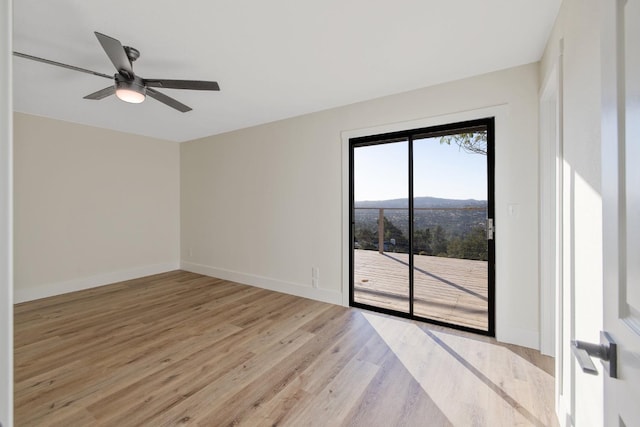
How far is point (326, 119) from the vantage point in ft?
11.6

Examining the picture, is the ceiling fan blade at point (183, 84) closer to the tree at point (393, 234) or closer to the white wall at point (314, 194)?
the white wall at point (314, 194)

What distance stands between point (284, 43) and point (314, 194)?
186 cm

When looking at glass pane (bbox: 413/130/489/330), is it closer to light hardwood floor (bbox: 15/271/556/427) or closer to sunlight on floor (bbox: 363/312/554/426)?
sunlight on floor (bbox: 363/312/554/426)

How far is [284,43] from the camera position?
211cm

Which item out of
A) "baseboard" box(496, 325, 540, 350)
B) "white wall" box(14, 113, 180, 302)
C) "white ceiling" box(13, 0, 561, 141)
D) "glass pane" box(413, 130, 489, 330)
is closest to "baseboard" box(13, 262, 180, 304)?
A: "white wall" box(14, 113, 180, 302)

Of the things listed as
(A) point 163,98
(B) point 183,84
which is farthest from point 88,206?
(B) point 183,84

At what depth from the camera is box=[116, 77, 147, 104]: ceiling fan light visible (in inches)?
83.4

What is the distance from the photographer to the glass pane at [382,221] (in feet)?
11.1

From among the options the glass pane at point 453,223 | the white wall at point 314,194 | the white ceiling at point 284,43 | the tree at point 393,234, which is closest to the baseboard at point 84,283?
the white wall at point 314,194

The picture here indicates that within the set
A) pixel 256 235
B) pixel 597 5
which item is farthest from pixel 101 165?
pixel 597 5

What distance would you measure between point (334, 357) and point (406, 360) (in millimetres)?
579

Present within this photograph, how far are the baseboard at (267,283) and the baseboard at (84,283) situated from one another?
20.1 inches

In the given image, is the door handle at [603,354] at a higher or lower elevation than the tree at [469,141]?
lower

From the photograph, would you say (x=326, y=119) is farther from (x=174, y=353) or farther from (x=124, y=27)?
(x=174, y=353)
